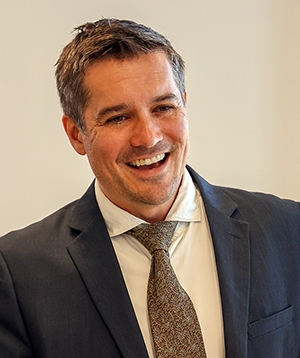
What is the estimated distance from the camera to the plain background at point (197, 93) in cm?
167

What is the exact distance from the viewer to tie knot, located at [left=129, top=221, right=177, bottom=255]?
1250mm

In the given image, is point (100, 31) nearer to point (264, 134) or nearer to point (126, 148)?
point (126, 148)

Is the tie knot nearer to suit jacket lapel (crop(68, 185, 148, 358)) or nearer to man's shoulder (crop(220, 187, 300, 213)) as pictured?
suit jacket lapel (crop(68, 185, 148, 358))

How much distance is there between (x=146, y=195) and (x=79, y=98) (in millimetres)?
261

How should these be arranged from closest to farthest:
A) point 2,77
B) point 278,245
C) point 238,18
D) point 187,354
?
point 187,354, point 278,245, point 2,77, point 238,18

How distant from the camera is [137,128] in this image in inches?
46.8

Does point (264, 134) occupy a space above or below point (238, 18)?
below

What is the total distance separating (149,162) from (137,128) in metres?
0.08

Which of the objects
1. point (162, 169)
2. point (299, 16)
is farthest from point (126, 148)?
point (299, 16)

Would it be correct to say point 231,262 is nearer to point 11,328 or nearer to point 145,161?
point 145,161

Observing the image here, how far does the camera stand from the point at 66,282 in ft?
3.93

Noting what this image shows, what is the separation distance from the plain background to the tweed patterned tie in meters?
0.60

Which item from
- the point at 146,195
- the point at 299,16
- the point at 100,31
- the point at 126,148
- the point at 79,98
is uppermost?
the point at 299,16

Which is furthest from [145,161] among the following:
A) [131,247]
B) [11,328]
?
[11,328]
